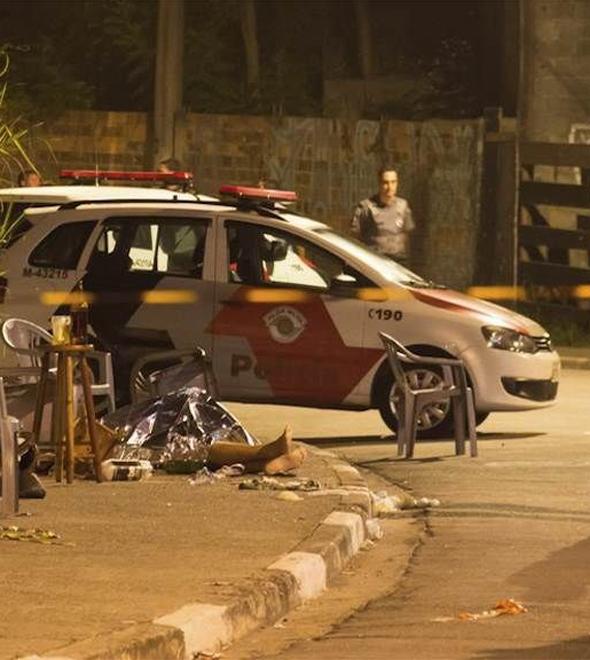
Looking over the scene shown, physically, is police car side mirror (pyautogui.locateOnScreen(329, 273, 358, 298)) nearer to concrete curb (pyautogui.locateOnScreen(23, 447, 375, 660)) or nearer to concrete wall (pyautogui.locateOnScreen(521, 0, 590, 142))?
concrete curb (pyautogui.locateOnScreen(23, 447, 375, 660))

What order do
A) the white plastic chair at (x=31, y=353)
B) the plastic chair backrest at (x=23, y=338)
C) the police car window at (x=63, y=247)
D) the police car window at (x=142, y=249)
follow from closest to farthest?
the white plastic chair at (x=31, y=353), the plastic chair backrest at (x=23, y=338), the police car window at (x=142, y=249), the police car window at (x=63, y=247)

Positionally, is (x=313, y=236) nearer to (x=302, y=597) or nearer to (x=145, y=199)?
(x=145, y=199)

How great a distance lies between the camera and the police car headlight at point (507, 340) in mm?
18359

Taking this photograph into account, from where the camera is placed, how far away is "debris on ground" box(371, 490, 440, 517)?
47.6 feet

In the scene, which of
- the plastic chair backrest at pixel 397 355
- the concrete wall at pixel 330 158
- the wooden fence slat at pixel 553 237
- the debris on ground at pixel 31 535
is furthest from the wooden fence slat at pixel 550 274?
the debris on ground at pixel 31 535

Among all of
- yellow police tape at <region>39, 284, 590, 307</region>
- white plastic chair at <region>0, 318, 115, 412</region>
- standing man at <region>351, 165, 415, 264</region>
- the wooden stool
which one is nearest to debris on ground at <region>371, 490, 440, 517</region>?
the wooden stool

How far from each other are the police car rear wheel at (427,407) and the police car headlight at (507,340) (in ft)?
1.47

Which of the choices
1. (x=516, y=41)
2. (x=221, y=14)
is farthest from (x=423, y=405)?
(x=221, y=14)

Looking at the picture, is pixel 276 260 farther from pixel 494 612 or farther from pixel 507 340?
pixel 494 612

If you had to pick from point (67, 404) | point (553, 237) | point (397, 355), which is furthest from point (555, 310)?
point (67, 404)

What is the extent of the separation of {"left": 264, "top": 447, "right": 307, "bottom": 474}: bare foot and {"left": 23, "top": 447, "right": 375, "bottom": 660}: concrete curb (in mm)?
1029

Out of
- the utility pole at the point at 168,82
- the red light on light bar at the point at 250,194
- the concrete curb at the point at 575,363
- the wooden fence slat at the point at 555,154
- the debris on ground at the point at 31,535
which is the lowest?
the concrete curb at the point at 575,363

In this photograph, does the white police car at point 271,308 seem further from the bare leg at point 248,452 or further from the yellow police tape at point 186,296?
the bare leg at point 248,452

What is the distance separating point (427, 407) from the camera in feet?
59.3
